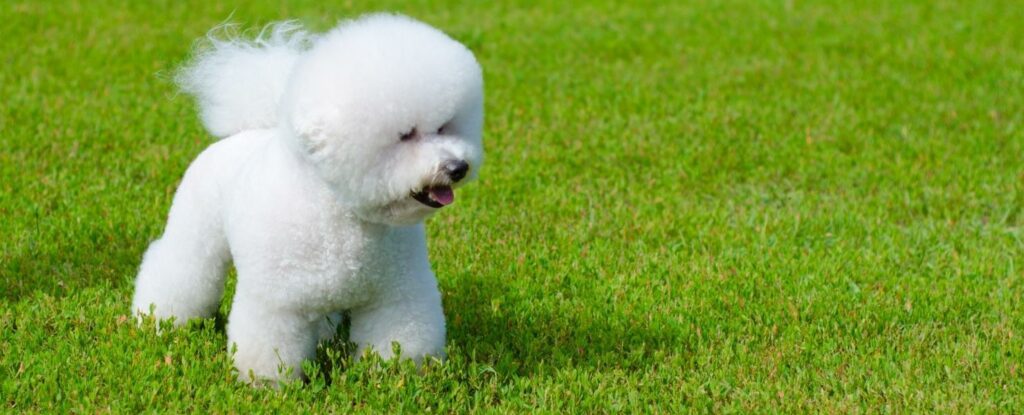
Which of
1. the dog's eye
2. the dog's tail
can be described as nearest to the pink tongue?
the dog's eye

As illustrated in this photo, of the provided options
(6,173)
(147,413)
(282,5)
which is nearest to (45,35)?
(282,5)

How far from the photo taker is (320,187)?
4020mm

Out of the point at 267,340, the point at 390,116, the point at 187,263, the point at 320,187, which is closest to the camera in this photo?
the point at 390,116

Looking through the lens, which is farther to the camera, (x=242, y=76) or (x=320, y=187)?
(x=242, y=76)

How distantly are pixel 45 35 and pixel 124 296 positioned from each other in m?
5.69

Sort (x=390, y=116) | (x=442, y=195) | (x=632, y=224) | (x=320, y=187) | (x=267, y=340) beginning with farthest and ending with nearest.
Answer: (x=632, y=224) → (x=267, y=340) → (x=320, y=187) → (x=442, y=195) → (x=390, y=116)

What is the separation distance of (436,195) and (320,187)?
47cm

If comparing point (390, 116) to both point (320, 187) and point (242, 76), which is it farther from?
point (242, 76)

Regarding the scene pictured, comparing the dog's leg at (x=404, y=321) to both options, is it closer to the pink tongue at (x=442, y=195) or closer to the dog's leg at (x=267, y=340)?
the dog's leg at (x=267, y=340)

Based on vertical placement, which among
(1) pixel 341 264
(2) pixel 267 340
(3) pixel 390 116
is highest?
(3) pixel 390 116

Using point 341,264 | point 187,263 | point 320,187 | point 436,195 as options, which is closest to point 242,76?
point 187,263

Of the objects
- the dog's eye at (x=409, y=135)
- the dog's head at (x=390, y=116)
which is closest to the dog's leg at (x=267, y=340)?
the dog's head at (x=390, y=116)

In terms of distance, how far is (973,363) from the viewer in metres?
4.88

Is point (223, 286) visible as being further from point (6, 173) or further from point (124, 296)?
point (6, 173)
